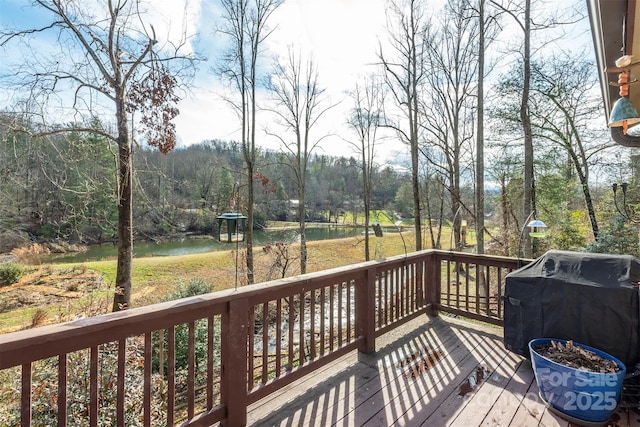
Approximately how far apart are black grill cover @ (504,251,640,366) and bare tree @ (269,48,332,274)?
7716 millimetres

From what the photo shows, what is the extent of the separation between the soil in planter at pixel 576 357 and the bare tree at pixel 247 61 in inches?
264

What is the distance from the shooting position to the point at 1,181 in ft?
21.7

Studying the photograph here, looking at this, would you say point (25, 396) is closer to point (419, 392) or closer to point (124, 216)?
point (419, 392)

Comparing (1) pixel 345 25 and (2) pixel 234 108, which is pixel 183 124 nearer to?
(2) pixel 234 108

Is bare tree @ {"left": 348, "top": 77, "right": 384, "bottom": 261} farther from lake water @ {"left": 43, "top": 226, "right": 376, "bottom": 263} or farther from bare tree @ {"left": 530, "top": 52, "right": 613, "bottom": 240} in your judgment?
bare tree @ {"left": 530, "top": 52, "right": 613, "bottom": 240}

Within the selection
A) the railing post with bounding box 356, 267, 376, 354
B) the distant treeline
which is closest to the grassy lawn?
the distant treeline

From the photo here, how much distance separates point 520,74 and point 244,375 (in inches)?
367

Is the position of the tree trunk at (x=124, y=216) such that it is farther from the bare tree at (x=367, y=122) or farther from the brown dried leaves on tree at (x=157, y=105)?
the bare tree at (x=367, y=122)

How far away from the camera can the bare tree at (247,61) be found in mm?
8133

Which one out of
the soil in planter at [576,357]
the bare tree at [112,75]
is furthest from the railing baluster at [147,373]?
the bare tree at [112,75]

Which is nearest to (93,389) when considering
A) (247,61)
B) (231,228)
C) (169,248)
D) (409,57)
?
(231,228)

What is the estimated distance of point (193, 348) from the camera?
1729 mm

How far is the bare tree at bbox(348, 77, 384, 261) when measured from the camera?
11.9m

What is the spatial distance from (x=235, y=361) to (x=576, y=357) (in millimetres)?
2398
